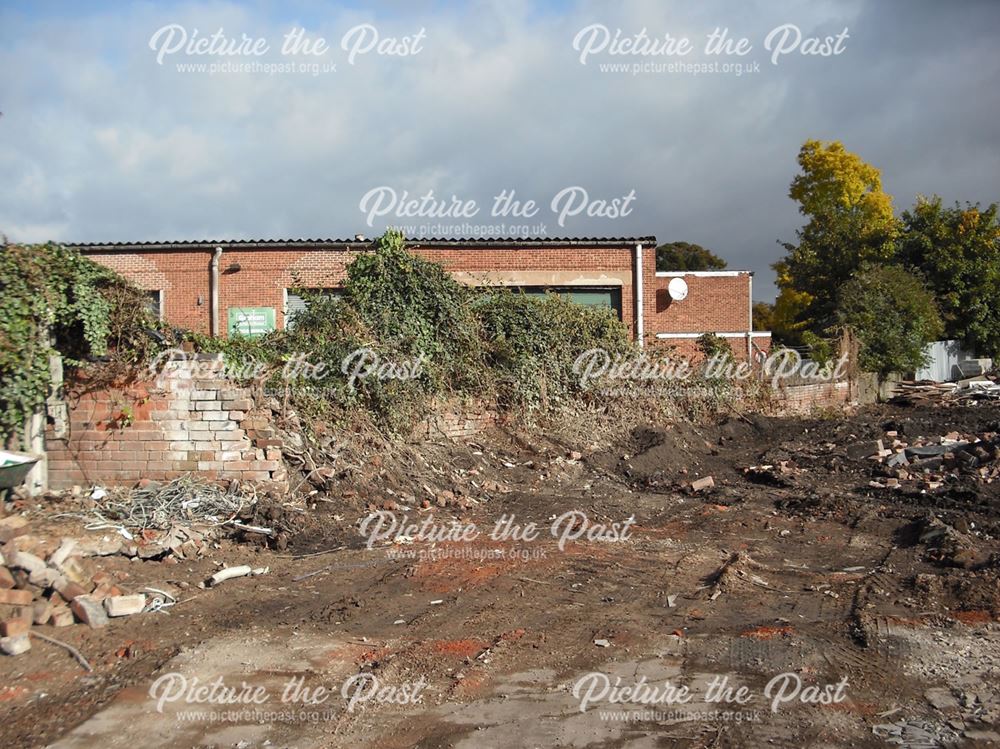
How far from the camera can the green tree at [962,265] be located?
30.5 metres

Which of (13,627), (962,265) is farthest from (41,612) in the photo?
(962,265)

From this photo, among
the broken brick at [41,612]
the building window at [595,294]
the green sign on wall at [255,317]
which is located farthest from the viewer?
the building window at [595,294]

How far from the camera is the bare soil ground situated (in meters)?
4.42

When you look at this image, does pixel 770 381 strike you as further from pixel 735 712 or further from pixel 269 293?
pixel 735 712

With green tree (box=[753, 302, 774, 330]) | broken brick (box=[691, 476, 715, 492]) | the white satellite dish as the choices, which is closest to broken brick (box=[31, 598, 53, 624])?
broken brick (box=[691, 476, 715, 492])

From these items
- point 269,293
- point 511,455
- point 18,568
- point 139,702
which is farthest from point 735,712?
point 269,293

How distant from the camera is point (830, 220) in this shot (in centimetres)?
3456

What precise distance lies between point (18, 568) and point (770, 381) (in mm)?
19264

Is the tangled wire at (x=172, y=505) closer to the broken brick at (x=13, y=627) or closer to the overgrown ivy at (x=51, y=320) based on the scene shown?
the overgrown ivy at (x=51, y=320)

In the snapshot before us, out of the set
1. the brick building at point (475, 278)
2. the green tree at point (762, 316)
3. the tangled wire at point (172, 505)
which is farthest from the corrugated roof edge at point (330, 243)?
the green tree at point (762, 316)

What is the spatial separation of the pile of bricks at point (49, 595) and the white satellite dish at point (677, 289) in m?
17.5

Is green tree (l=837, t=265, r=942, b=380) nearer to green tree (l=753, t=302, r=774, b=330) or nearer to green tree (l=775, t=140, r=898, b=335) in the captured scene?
green tree (l=775, t=140, r=898, b=335)

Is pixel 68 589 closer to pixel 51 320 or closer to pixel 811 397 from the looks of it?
pixel 51 320

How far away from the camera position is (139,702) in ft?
15.7
